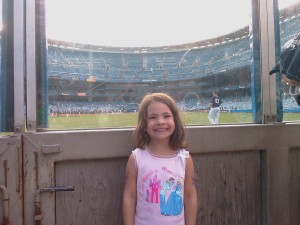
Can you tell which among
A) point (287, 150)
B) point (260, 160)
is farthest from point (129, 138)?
point (287, 150)

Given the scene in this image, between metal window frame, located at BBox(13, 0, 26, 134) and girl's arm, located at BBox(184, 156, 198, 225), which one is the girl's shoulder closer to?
girl's arm, located at BBox(184, 156, 198, 225)

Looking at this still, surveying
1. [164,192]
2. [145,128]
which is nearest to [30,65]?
[145,128]

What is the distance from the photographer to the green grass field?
79.3 inches

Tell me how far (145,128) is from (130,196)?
44 centimetres

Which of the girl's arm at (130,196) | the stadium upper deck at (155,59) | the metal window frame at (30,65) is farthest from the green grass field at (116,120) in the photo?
the girl's arm at (130,196)

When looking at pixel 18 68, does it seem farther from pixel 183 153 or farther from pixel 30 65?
pixel 183 153

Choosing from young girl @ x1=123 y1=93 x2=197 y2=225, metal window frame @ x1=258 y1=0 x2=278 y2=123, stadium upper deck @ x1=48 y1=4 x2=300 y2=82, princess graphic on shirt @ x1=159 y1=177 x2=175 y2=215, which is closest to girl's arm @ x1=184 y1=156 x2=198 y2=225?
young girl @ x1=123 y1=93 x2=197 y2=225

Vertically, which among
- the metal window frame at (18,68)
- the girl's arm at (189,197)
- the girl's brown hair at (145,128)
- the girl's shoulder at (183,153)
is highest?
the metal window frame at (18,68)

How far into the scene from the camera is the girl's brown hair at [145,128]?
1962mm

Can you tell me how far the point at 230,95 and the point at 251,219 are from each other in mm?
998

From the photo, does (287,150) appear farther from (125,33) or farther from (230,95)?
(125,33)

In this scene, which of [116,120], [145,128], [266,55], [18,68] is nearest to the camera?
[18,68]

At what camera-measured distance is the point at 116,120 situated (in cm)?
215

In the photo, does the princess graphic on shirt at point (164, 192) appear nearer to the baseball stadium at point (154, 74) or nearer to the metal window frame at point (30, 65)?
the baseball stadium at point (154, 74)
